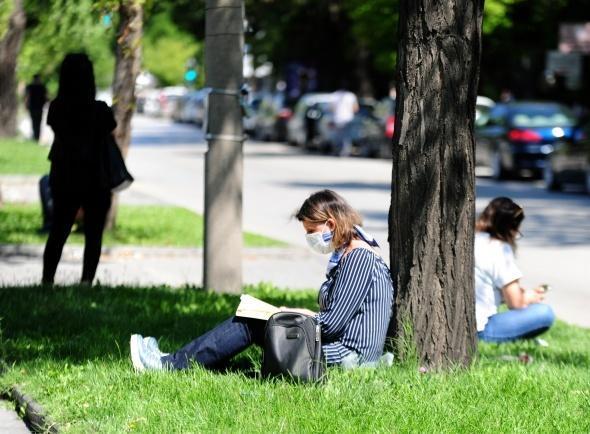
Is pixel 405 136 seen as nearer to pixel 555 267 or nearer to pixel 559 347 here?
pixel 559 347

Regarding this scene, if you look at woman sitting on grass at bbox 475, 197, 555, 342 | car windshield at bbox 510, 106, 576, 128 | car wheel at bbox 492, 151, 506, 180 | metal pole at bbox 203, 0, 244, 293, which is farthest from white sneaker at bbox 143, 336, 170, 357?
car wheel at bbox 492, 151, 506, 180

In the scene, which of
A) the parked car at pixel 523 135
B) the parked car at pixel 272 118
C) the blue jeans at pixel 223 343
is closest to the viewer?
the blue jeans at pixel 223 343

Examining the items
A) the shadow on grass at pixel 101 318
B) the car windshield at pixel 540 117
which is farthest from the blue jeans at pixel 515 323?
the car windshield at pixel 540 117

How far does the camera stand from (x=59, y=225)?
11.0 meters

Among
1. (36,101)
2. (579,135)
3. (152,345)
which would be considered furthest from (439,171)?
(36,101)

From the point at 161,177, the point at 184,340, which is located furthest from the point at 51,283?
the point at 161,177

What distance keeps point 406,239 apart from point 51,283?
4.23 meters

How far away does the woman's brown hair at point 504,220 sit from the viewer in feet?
30.9

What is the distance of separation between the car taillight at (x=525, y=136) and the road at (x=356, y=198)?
0.90 metres

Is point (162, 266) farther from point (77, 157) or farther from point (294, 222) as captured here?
point (294, 222)

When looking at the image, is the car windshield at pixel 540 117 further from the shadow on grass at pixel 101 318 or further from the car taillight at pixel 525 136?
the shadow on grass at pixel 101 318

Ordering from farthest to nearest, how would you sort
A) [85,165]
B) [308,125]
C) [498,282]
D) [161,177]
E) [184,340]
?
[308,125]
[161,177]
[85,165]
[498,282]
[184,340]

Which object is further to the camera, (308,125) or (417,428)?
(308,125)

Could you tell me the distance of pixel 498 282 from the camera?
31.2 feet
